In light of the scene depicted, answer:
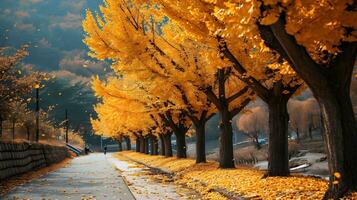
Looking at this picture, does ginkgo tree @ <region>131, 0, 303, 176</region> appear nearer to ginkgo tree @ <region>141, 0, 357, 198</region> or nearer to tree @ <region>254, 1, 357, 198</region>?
ginkgo tree @ <region>141, 0, 357, 198</region>

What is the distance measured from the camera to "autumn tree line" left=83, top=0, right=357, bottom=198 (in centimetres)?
655

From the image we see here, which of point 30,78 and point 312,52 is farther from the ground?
point 30,78

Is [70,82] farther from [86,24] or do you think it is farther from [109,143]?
[86,24]

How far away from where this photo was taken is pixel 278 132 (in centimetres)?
1229

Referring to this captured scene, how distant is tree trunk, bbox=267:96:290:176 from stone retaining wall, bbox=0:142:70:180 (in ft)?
29.4

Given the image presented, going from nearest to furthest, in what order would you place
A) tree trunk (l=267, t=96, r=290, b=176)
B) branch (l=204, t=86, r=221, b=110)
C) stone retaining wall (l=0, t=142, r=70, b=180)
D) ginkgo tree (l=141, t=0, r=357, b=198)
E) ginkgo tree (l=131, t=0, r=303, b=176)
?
ginkgo tree (l=141, t=0, r=357, b=198) < ginkgo tree (l=131, t=0, r=303, b=176) < tree trunk (l=267, t=96, r=290, b=176) < stone retaining wall (l=0, t=142, r=70, b=180) < branch (l=204, t=86, r=221, b=110)

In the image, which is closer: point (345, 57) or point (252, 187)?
point (345, 57)

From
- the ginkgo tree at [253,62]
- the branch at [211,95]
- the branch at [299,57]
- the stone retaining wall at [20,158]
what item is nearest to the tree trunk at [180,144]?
the stone retaining wall at [20,158]

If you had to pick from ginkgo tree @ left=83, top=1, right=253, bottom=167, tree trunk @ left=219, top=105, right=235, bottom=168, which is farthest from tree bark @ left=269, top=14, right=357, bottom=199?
tree trunk @ left=219, top=105, right=235, bottom=168

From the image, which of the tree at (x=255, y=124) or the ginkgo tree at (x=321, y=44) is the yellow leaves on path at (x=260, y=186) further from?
the tree at (x=255, y=124)

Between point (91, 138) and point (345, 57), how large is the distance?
13822 cm

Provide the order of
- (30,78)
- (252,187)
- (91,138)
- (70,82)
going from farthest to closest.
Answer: (70,82) → (91,138) → (30,78) → (252,187)

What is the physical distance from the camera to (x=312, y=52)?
8.38 m

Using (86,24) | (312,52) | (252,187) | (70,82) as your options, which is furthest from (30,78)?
(70,82)
